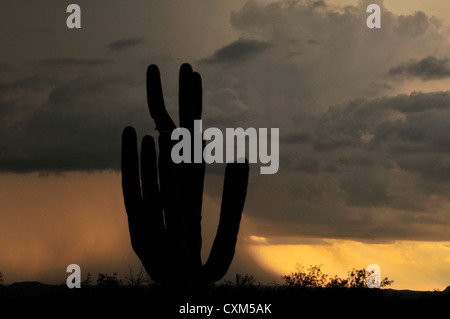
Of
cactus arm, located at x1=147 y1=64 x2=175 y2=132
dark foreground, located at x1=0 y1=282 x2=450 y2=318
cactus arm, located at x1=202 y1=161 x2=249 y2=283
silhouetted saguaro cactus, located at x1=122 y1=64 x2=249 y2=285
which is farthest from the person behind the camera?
dark foreground, located at x1=0 y1=282 x2=450 y2=318

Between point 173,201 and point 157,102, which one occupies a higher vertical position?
point 157,102

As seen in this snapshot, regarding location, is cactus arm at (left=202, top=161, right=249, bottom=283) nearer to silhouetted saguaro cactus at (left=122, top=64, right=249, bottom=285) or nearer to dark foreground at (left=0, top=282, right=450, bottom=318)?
silhouetted saguaro cactus at (left=122, top=64, right=249, bottom=285)

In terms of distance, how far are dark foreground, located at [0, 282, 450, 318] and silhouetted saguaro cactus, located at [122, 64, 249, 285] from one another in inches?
65.2

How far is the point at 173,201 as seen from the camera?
1312cm

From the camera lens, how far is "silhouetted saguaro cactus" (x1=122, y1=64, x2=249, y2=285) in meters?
13.1

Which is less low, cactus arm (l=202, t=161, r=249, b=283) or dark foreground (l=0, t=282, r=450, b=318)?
cactus arm (l=202, t=161, r=249, b=283)

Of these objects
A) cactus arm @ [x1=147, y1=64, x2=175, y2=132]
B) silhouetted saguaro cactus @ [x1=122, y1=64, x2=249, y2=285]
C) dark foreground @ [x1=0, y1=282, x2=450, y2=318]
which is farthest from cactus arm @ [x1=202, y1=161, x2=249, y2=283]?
cactus arm @ [x1=147, y1=64, x2=175, y2=132]
